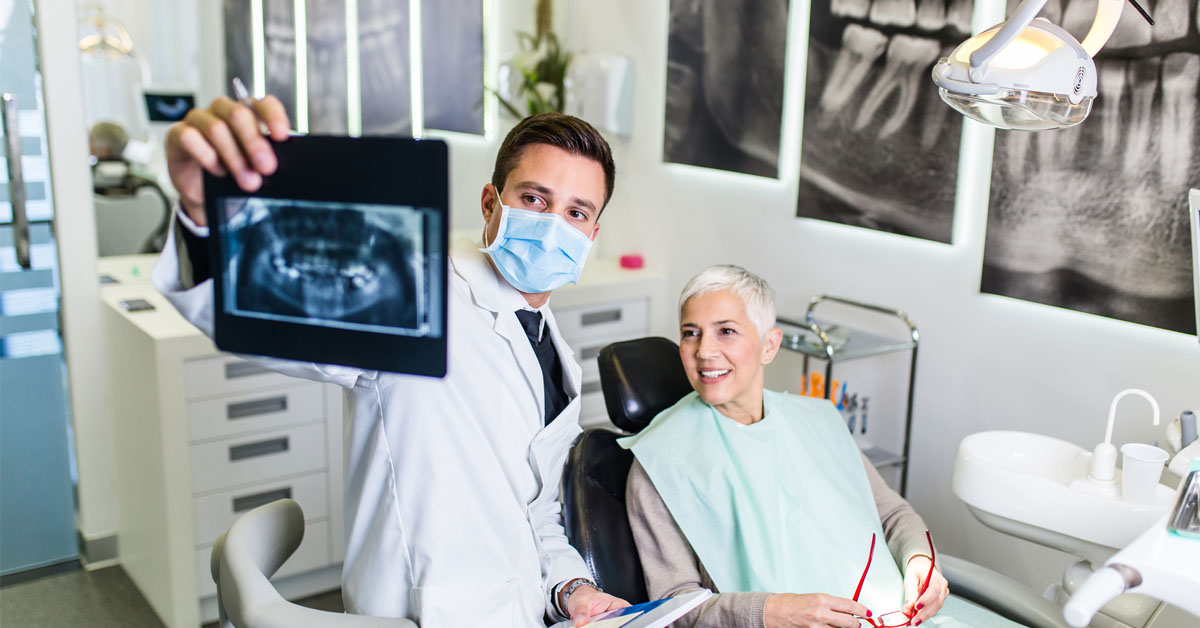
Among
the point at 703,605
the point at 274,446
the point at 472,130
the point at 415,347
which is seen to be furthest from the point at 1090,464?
the point at 472,130

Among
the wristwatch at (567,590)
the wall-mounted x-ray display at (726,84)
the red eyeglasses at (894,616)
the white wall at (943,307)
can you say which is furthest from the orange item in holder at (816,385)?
the wristwatch at (567,590)

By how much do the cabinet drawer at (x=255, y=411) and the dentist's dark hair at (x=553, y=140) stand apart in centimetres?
149

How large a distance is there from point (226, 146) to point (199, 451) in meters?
2.06

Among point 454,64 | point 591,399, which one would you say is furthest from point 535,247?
point 454,64

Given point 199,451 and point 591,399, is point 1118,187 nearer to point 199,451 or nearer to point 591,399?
point 591,399

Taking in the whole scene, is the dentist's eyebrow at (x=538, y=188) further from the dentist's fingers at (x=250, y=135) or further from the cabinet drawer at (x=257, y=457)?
the cabinet drawer at (x=257, y=457)

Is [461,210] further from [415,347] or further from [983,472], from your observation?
[415,347]

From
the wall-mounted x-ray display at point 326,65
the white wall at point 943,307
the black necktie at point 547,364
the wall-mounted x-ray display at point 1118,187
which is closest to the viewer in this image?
the black necktie at point 547,364

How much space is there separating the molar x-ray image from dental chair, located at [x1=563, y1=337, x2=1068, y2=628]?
3.17 ft

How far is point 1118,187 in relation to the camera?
227cm

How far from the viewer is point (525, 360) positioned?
1.56m

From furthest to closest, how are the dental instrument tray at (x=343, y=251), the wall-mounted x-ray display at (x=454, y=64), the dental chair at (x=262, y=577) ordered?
the wall-mounted x-ray display at (x=454, y=64) < the dental chair at (x=262, y=577) < the dental instrument tray at (x=343, y=251)

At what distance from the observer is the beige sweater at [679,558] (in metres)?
1.65

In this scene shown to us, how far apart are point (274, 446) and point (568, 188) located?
172 centimetres
